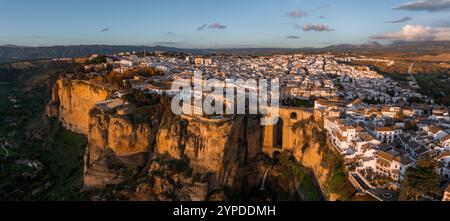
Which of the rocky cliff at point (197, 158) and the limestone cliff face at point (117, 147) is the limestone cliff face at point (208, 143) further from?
the limestone cliff face at point (117, 147)

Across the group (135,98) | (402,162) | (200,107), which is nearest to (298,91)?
(200,107)

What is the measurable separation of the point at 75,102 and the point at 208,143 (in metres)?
14.2

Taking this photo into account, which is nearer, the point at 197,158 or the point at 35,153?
the point at 197,158

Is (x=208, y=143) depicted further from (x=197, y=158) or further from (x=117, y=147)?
(x=117, y=147)

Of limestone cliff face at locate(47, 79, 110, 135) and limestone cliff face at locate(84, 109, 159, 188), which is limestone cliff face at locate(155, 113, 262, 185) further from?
limestone cliff face at locate(47, 79, 110, 135)

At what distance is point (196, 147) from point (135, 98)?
18.7ft

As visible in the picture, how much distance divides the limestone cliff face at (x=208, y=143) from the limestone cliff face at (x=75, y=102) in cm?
812

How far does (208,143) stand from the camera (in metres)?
17.6

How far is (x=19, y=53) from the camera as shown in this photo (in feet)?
316

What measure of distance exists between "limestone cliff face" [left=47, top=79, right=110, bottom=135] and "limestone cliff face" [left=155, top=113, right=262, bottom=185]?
8124 millimetres

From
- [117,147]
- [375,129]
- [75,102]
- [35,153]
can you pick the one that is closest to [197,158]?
[117,147]

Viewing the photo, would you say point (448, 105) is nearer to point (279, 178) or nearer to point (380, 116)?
point (380, 116)

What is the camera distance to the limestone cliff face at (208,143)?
57.5ft

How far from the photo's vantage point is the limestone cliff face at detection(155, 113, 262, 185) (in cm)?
1752
